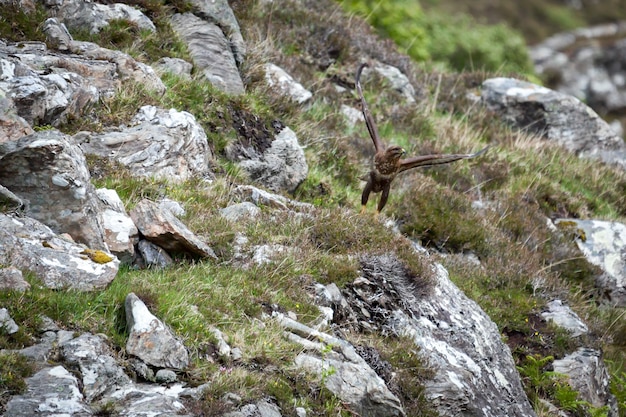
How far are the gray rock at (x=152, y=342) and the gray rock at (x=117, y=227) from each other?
105cm

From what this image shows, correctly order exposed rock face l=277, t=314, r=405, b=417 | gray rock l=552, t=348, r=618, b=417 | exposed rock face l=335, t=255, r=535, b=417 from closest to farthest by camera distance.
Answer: exposed rock face l=277, t=314, r=405, b=417 < exposed rock face l=335, t=255, r=535, b=417 < gray rock l=552, t=348, r=618, b=417

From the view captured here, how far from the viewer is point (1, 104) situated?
654 centimetres

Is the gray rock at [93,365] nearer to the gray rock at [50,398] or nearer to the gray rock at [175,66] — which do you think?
the gray rock at [50,398]

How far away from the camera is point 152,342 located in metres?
4.96

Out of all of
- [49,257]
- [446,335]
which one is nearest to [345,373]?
[446,335]

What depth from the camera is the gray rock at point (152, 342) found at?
4902 mm

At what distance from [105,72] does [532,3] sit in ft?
213

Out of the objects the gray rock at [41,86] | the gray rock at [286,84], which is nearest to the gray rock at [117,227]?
the gray rock at [41,86]

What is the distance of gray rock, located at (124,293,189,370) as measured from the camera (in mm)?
4902

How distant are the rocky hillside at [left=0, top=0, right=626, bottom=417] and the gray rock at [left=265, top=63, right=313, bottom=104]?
0.04 metres

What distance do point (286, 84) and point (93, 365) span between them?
283 inches

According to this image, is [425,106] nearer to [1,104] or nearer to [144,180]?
[144,180]

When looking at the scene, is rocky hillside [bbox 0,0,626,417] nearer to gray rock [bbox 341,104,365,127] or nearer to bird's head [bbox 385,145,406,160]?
gray rock [bbox 341,104,365,127]

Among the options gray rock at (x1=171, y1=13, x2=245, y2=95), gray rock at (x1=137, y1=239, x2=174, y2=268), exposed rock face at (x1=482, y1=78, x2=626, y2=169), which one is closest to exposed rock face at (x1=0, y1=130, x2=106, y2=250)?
gray rock at (x1=137, y1=239, x2=174, y2=268)
